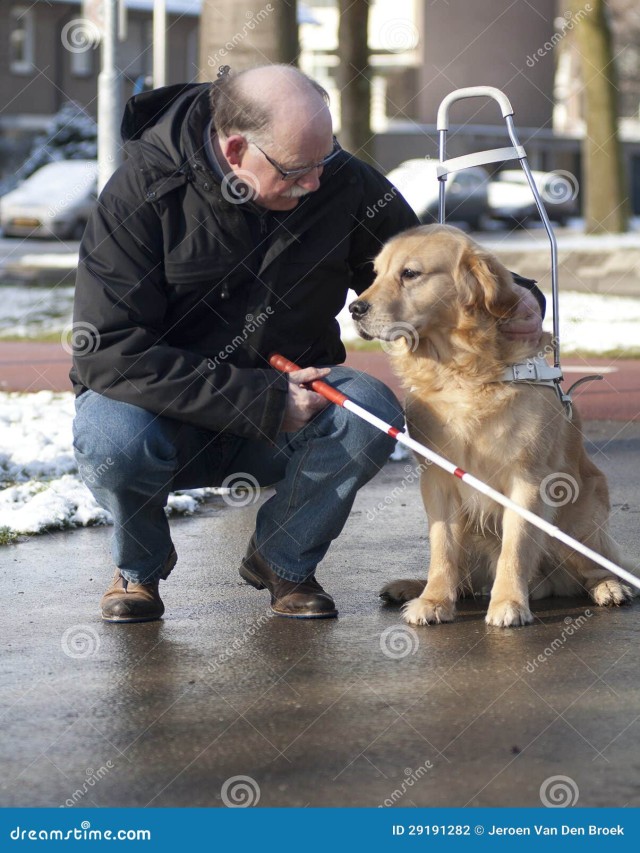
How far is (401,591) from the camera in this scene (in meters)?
4.66

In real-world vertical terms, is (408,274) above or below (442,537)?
above

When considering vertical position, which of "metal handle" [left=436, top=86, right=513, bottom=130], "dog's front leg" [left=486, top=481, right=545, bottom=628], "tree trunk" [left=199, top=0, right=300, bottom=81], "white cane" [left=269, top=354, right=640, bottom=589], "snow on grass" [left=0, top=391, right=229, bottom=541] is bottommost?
"snow on grass" [left=0, top=391, right=229, bottom=541]

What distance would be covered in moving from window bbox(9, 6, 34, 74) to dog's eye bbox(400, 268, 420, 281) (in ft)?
115

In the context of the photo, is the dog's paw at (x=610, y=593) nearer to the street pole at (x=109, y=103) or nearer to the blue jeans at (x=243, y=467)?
the blue jeans at (x=243, y=467)

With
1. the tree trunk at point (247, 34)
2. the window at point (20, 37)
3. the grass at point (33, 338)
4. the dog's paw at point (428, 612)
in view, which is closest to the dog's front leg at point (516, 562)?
the dog's paw at point (428, 612)

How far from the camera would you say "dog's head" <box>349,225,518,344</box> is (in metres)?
4.45

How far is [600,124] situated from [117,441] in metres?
18.1

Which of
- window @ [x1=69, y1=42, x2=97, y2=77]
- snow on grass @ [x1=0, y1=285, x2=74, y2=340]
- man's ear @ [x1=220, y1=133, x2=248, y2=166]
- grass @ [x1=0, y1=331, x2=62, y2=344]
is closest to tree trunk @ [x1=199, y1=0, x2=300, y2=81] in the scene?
grass @ [x1=0, y1=331, x2=62, y2=344]

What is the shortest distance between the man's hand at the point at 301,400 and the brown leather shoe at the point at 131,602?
2.41 feet

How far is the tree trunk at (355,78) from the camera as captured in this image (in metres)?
15.2

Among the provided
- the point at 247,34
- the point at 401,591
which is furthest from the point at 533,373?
the point at 247,34

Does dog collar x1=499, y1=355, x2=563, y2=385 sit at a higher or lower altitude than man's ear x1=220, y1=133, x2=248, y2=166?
lower

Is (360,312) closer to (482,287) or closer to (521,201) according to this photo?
(482,287)

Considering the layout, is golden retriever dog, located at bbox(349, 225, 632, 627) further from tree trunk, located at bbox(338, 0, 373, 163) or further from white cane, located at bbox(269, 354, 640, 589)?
tree trunk, located at bbox(338, 0, 373, 163)
